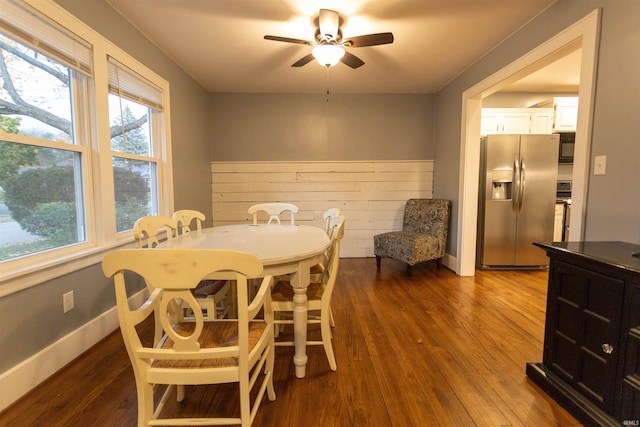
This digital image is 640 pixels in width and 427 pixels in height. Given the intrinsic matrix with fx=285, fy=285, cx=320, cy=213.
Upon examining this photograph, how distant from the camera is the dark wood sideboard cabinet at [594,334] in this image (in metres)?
1.14

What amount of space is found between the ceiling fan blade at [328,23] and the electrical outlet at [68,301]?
8.09 feet

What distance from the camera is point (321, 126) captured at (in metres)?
4.19

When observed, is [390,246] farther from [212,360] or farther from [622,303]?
[212,360]

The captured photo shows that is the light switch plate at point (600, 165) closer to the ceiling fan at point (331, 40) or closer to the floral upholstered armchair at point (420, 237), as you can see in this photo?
the ceiling fan at point (331, 40)

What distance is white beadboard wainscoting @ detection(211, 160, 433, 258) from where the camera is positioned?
424cm

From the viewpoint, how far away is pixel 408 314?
96.2 inches

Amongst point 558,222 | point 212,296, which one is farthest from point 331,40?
point 558,222

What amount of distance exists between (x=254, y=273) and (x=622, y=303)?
1.48 metres

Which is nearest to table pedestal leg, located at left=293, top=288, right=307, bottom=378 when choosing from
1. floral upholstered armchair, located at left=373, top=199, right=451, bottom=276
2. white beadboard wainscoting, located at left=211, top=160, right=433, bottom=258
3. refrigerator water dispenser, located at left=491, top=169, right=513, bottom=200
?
floral upholstered armchair, located at left=373, top=199, right=451, bottom=276

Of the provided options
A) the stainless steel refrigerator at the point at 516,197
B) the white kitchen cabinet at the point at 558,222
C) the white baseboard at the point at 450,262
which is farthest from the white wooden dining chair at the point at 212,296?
the white kitchen cabinet at the point at 558,222

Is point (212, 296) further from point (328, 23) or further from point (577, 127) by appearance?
point (577, 127)

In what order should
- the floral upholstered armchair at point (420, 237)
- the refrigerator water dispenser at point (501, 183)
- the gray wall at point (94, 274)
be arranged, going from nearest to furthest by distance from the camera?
the gray wall at point (94, 274) → the floral upholstered armchair at point (420, 237) → the refrigerator water dispenser at point (501, 183)

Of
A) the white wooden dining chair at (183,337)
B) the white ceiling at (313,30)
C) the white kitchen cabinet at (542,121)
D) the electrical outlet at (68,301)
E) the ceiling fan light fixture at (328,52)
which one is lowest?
the electrical outlet at (68,301)

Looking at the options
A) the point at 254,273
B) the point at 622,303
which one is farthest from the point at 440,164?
the point at 254,273
